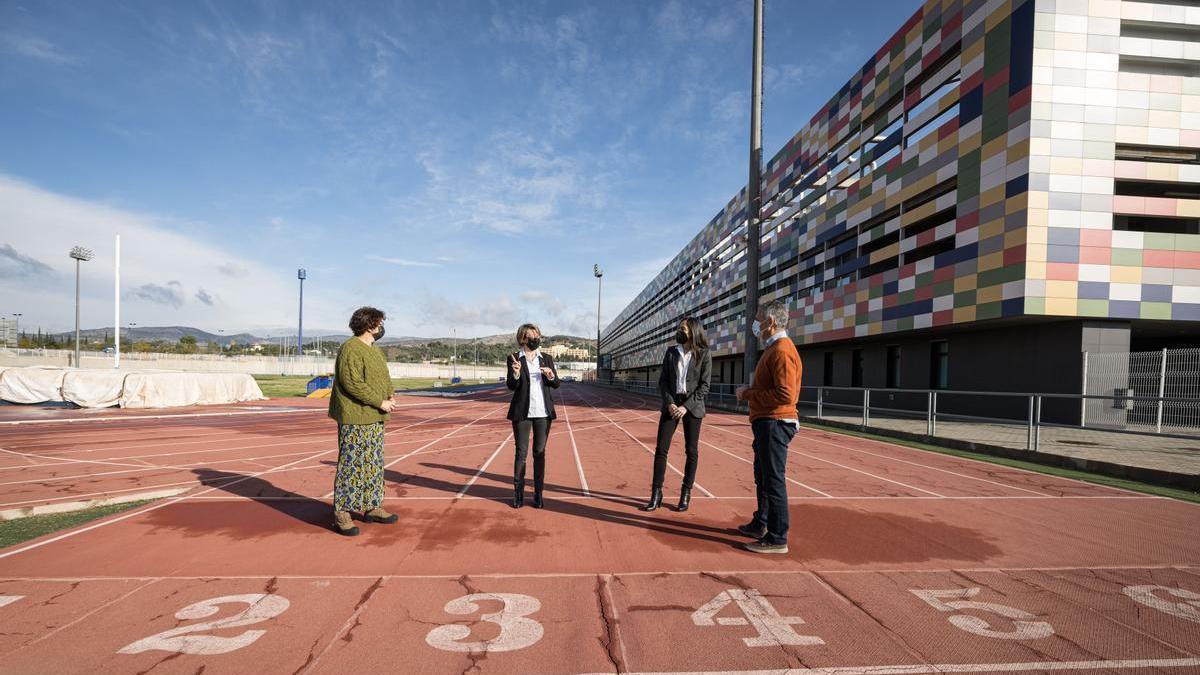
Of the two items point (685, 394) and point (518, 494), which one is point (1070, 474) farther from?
point (518, 494)

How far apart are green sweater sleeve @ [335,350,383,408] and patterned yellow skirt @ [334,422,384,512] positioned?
0.28 m

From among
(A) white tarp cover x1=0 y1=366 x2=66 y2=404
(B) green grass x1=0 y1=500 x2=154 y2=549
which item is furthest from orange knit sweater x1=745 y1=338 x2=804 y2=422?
(A) white tarp cover x1=0 y1=366 x2=66 y2=404

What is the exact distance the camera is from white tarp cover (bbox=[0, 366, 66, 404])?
60.6 feet

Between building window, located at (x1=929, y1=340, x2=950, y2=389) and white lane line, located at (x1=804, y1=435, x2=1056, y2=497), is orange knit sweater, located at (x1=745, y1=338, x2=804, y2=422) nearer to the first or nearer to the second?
white lane line, located at (x1=804, y1=435, x2=1056, y2=497)

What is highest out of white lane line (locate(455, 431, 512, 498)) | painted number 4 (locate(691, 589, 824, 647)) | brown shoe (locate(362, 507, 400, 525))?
painted number 4 (locate(691, 589, 824, 647))

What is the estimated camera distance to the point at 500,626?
2.65 m

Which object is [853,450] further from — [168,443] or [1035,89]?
[168,443]

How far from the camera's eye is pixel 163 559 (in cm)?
354

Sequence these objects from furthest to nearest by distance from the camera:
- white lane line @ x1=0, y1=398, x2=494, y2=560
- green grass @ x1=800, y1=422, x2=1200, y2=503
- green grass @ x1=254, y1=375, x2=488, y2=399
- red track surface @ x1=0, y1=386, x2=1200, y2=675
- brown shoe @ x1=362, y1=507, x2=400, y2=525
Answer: green grass @ x1=254, y1=375, x2=488, y2=399 → green grass @ x1=800, y1=422, x2=1200, y2=503 → brown shoe @ x1=362, y1=507, x2=400, y2=525 → white lane line @ x1=0, y1=398, x2=494, y2=560 → red track surface @ x1=0, y1=386, x2=1200, y2=675

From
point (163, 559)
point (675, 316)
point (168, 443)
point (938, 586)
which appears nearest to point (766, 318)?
point (938, 586)

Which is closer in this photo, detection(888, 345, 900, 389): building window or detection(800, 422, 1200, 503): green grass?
detection(800, 422, 1200, 503): green grass

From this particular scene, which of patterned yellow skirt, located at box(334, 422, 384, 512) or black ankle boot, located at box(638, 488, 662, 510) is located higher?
patterned yellow skirt, located at box(334, 422, 384, 512)

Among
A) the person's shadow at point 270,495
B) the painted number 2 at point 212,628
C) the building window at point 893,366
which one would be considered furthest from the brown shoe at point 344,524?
the building window at point 893,366

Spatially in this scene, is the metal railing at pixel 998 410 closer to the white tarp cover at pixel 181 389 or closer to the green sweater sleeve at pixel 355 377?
the green sweater sleeve at pixel 355 377
